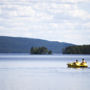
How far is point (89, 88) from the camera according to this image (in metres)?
36.9

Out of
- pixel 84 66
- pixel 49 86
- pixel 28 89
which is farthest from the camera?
pixel 84 66

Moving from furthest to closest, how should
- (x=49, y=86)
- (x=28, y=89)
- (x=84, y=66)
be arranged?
(x=84, y=66)
(x=49, y=86)
(x=28, y=89)

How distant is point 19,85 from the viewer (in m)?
40.2

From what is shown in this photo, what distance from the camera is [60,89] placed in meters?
36.8

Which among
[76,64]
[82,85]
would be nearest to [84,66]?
[76,64]

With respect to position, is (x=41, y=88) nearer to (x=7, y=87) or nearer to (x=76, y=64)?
(x=7, y=87)

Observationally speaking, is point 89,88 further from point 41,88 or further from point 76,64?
point 76,64

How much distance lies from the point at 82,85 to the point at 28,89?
5.88m

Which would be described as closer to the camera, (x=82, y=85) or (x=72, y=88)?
(x=72, y=88)

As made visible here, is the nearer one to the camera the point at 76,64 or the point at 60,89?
the point at 60,89

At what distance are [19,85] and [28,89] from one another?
3758mm

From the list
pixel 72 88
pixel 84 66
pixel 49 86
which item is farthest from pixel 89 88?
pixel 84 66

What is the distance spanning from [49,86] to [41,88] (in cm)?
192

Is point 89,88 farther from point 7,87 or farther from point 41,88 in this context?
point 7,87
